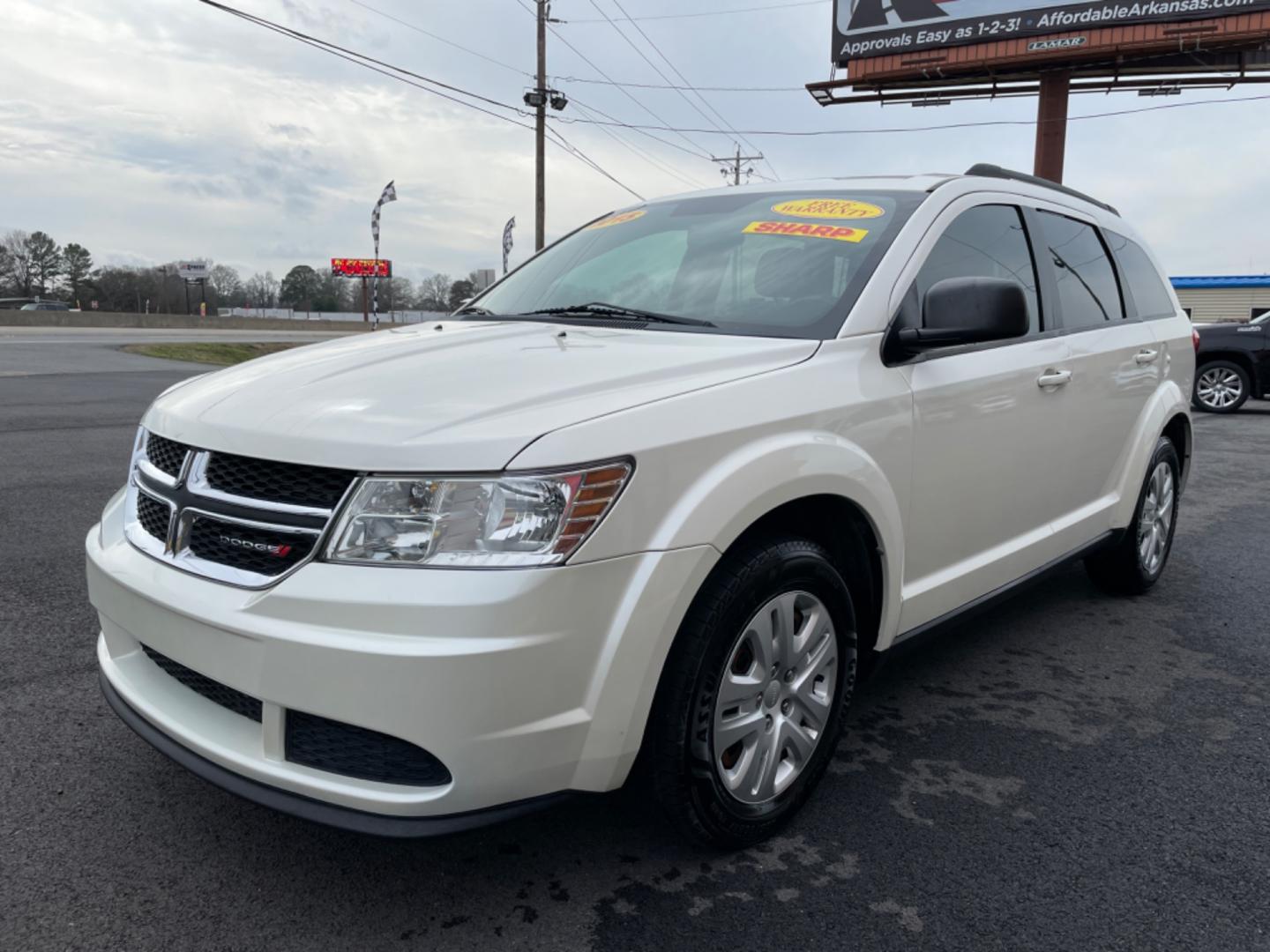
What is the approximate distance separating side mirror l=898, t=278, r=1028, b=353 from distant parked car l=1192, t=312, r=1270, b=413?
13106 millimetres

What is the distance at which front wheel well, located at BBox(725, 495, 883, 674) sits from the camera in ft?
7.98

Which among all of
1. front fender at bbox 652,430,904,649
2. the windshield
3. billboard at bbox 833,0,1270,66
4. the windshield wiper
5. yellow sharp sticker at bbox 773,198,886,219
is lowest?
front fender at bbox 652,430,904,649

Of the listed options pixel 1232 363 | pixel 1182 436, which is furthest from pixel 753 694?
pixel 1232 363

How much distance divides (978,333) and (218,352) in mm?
25706

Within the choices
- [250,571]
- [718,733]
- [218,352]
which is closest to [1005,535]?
[718,733]

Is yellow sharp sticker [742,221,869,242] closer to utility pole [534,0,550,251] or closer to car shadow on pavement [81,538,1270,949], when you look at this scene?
car shadow on pavement [81,538,1270,949]

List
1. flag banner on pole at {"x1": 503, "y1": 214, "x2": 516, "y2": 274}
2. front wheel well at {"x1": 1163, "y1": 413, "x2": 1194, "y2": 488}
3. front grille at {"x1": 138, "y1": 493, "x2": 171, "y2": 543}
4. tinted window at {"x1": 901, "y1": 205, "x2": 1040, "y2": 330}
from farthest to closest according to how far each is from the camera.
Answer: flag banner on pole at {"x1": 503, "y1": 214, "x2": 516, "y2": 274} → front wheel well at {"x1": 1163, "y1": 413, "x2": 1194, "y2": 488} → tinted window at {"x1": 901, "y1": 205, "x2": 1040, "y2": 330} → front grille at {"x1": 138, "y1": 493, "x2": 171, "y2": 543}

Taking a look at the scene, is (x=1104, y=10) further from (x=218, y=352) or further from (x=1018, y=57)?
(x=218, y=352)

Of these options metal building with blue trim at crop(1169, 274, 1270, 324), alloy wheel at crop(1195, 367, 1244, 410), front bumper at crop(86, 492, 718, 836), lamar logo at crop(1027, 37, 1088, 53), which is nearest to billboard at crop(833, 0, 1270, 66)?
lamar logo at crop(1027, 37, 1088, 53)

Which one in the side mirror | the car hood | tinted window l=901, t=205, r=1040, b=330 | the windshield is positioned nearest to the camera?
the car hood

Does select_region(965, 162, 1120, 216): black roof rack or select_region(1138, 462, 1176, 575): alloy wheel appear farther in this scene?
select_region(1138, 462, 1176, 575): alloy wheel

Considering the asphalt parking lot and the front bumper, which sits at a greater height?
the front bumper

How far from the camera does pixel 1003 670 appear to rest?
363 cm

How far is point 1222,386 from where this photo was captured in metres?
14.4
